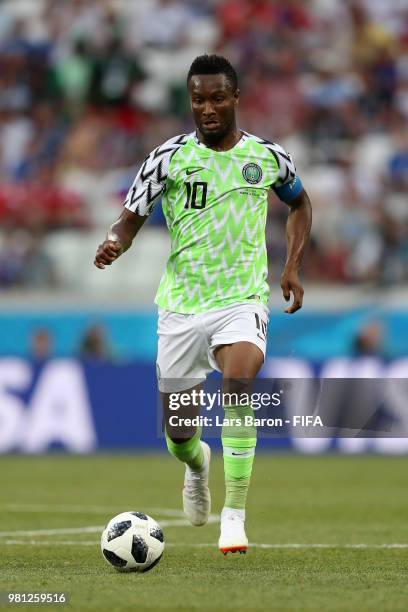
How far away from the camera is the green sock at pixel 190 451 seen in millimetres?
7012

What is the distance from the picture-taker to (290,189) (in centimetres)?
691

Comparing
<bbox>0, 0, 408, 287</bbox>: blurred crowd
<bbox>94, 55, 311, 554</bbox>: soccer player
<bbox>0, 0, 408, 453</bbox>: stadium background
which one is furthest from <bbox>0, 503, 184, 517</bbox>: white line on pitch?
<bbox>0, 0, 408, 287</bbox>: blurred crowd

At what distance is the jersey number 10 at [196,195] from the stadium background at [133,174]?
28.1ft

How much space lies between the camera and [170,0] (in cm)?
2056

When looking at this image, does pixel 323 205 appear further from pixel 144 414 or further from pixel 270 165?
pixel 270 165

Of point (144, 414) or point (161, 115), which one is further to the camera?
point (161, 115)

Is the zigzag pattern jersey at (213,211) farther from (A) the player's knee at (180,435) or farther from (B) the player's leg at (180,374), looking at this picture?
(A) the player's knee at (180,435)

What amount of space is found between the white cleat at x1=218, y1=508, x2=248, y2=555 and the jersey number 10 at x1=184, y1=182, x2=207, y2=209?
1568 mm

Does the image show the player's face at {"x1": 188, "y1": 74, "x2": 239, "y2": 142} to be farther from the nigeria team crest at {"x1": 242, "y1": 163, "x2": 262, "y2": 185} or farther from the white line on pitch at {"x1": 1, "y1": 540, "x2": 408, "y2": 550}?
the white line on pitch at {"x1": 1, "y1": 540, "x2": 408, "y2": 550}

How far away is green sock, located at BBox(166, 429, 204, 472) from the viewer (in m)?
7.01

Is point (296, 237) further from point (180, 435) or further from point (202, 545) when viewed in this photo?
point (202, 545)

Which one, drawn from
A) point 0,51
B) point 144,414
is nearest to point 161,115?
point 0,51

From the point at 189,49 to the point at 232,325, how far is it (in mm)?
14275

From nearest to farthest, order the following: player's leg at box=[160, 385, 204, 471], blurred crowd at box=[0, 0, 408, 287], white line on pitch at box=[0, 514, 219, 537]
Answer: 1. player's leg at box=[160, 385, 204, 471]
2. white line on pitch at box=[0, 514, 219, 537]
3. blurred crowd at box=[0, 0, 408, 287]
